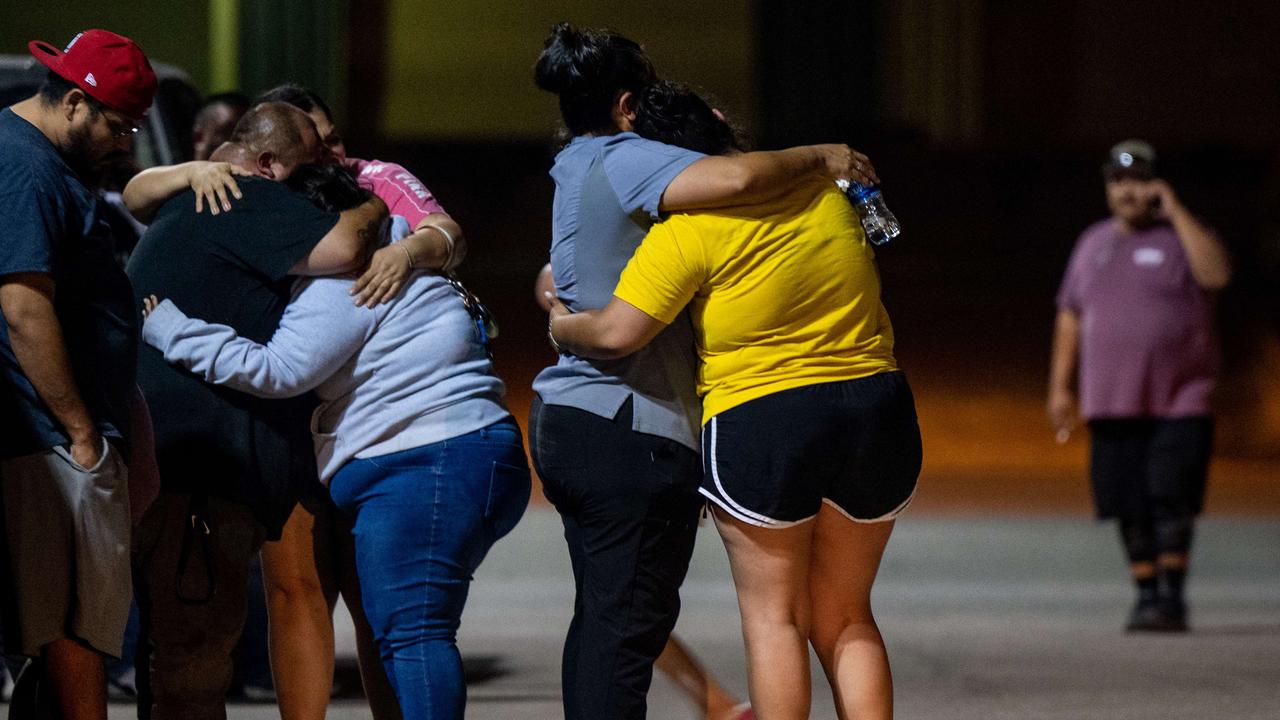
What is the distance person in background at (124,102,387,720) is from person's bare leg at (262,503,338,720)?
170 mm

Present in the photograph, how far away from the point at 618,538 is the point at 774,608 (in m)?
0.38

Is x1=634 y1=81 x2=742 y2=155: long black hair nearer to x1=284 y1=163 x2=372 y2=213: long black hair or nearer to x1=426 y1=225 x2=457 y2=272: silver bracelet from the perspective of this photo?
x1=426 y1=225 x2=457 y2=272: silver bracelet

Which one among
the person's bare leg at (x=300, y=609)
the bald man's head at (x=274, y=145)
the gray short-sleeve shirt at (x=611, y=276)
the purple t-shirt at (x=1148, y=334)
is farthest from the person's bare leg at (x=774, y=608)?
the purple t-shirt at (x=1148, y=334)

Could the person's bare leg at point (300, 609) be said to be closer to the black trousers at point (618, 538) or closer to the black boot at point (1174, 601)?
the black trousers at point (618, 538)

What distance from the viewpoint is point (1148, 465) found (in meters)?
7.48

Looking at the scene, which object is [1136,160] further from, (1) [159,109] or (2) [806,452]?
(2) [806,452]

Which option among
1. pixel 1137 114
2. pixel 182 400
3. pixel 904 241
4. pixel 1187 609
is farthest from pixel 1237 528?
pixel 1137 114

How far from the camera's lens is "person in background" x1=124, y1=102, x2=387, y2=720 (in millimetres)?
4008

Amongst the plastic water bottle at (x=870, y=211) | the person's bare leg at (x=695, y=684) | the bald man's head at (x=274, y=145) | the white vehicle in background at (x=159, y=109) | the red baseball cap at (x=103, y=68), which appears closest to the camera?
the red baseball cap at (x=103, y=68)

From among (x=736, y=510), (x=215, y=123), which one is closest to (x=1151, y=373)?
(x=215, y=123)

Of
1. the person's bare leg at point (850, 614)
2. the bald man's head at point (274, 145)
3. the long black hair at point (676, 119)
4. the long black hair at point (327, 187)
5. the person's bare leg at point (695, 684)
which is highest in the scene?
the long black hair at point (676, 119)

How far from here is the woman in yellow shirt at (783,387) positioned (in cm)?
387

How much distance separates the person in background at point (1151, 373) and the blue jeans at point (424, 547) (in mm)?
4107

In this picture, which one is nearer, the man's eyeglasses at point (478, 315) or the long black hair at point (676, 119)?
the long black hair at point (676, 119)
